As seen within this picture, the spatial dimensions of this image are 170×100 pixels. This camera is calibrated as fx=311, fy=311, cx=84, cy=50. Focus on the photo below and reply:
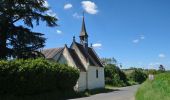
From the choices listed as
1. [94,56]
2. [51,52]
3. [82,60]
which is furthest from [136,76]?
[51,52]

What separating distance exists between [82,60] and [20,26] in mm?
13600

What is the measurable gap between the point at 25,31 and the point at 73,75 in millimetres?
7893

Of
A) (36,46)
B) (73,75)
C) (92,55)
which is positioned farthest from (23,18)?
(92,55)

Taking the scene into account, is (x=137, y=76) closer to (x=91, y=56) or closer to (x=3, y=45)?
(x=91, y=56)

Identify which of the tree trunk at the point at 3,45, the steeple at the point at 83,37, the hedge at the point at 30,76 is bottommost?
the hedge at the point at 30,76

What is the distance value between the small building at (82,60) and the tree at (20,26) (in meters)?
8.75

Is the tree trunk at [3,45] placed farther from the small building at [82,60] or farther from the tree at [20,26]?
the small building at [82,60]

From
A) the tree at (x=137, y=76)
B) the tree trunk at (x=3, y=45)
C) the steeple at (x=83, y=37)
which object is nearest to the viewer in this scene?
the tree trunk at (x=3, y=45)

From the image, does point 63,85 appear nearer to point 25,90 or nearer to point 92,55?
point 25,90

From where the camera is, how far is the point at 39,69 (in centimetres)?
2752

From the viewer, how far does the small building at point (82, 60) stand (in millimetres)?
45281

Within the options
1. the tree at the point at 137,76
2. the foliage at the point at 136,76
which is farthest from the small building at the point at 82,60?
the tree at the point at 137,76

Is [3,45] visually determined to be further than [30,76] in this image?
Yes

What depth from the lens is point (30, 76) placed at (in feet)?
86.4
